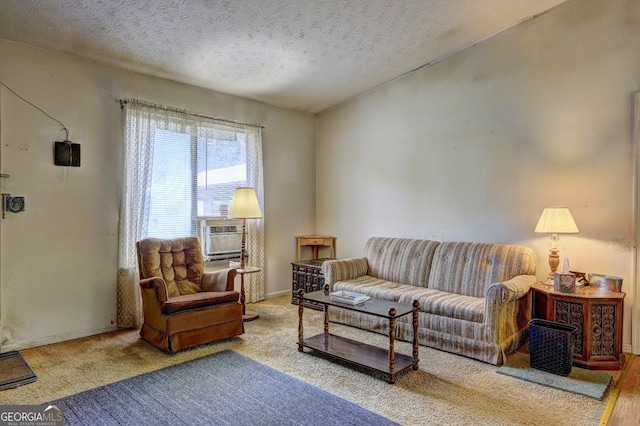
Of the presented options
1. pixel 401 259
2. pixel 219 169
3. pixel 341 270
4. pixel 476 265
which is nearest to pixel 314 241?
pixel 341 270

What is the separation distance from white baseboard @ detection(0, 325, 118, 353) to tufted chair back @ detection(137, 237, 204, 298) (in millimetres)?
846

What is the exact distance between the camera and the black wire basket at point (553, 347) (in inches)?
112

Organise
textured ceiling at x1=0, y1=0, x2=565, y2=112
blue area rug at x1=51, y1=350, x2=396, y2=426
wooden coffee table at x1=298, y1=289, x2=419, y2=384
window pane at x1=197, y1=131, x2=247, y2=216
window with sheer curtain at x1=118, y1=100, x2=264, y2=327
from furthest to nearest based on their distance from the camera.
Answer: window pane at x1=197, y1=131, x2=247, y2=216, window with sheer curtain at x1=118, y1=100, x2=264, y2=327, textured ceiling at x1=0, y1=0, x2=565, y2=112, wooden coffee table at x1=298, y1=289, x2=419, y2=384, blue area rug at x1=51, y1=350, x2=396, y2=426

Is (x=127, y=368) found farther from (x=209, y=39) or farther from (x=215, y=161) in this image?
(x=209, y=39)

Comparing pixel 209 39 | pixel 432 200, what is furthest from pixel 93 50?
pixel 432 200

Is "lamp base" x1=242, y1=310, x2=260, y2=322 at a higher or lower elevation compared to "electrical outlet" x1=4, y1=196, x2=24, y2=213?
lower

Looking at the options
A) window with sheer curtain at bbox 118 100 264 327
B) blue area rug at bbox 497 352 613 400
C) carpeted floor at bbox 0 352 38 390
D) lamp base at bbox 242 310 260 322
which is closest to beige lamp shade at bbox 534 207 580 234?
blue area rug at bbox 497 352 613 400

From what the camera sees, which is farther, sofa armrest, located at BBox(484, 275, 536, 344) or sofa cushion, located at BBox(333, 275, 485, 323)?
sofa cushion, located at BBox(333, 275, 485, 323)

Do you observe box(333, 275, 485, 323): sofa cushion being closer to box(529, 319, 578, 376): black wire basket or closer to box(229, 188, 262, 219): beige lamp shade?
box(529, 319, 578, 376): black wire basket

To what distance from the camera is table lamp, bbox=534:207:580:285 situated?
3287 mm

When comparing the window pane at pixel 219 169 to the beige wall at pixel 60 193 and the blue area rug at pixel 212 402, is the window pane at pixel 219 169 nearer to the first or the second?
the beige wall at pixel 60 193

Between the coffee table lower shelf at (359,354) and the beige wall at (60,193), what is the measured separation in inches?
88.9

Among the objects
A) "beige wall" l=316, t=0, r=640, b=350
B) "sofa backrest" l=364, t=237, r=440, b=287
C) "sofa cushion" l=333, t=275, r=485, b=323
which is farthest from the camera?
"sofa backrest" l=364, t=237, r=440, b=287

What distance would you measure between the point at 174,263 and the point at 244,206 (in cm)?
98
